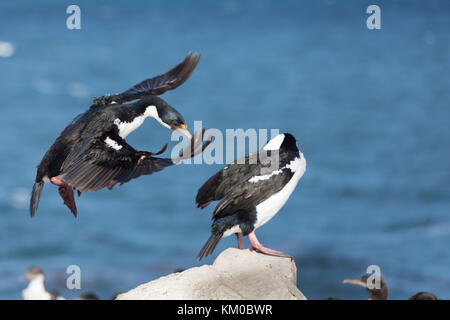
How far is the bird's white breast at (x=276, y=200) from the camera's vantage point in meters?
8.38

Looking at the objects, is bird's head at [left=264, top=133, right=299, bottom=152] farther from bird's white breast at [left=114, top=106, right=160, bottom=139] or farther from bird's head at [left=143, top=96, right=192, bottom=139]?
bird's white breast at [left=114, top=106, right=160, bottom=139]

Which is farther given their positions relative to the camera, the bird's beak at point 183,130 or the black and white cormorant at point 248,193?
the bird's beak at point 183,130

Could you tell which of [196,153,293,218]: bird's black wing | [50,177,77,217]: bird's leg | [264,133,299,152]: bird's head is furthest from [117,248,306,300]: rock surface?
[264,133,299,152]: bird's head

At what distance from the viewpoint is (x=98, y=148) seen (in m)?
8.18

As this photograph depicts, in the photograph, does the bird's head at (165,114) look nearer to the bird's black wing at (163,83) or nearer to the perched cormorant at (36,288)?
the bird's black wing at (163,83)

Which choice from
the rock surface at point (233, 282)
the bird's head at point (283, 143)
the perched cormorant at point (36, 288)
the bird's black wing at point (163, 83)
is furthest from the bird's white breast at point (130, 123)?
the perched cormorant at point (36, 288)

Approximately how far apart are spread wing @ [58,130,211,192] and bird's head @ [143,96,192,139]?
61cm

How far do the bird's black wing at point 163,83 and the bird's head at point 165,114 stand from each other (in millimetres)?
531

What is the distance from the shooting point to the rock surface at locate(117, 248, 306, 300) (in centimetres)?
798

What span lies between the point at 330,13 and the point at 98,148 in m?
64.7

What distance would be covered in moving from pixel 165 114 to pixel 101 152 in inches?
36.5

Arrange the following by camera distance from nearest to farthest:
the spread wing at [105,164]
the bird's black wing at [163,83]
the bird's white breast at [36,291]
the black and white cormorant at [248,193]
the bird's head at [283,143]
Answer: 1. the spread wing at [105,164]
2. the black and white cormorant at [248,193]
3. the bird's head at [283,143]
4. the bird's black wing at [163,83]
5. the bird's white breast at [36,291]

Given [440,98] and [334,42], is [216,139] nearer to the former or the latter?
[440,98]
